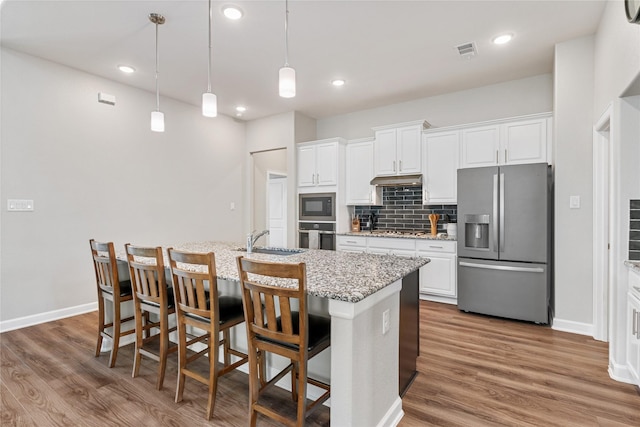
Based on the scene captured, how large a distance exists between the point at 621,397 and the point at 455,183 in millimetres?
2630

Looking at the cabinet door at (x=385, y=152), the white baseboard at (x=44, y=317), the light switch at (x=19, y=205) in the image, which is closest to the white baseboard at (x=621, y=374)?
the cabinet door at (x=385, y=152)

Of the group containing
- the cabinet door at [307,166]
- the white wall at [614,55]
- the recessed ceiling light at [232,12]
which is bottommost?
the cabinet door at [307,166]

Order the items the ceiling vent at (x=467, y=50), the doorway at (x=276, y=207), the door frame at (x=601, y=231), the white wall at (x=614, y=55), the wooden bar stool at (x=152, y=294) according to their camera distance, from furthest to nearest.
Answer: the doorway at (x=276, y=207), the ceiling vent at (x=467, y=50), the door frame at (x=601, y=231), the wooden bar stool at (x=152, y=294), the white wall at (x=614, y=55)

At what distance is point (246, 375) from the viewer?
2.38 metres

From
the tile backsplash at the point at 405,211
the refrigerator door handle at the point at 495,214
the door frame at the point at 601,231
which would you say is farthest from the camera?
the tile backsplash at the point at 405,211

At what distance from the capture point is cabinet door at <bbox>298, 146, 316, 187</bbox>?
5.20m

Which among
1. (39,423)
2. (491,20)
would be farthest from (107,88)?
(491,20)

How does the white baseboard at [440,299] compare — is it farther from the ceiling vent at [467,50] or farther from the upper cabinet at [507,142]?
the ceiling vent at [467,50]

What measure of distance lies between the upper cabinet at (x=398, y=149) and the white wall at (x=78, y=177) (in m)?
2.81

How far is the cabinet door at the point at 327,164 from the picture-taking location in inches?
196

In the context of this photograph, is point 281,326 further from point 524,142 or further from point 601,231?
point 524,142

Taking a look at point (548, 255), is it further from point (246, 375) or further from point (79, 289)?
point (79, 289)

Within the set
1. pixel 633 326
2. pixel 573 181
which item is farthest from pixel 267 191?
pixel 633 326

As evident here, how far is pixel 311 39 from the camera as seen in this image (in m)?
3.12
